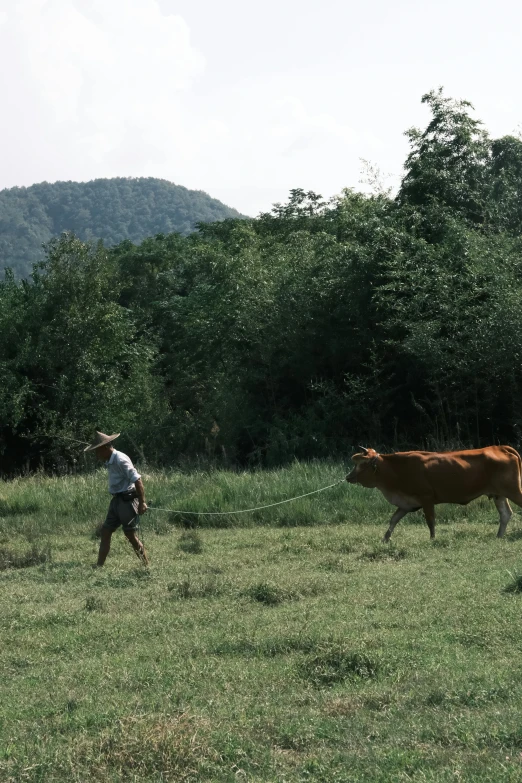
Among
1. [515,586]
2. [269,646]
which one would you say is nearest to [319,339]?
[515,586]

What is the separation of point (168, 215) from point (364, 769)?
6127 inches

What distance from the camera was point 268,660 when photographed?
22.0 feet

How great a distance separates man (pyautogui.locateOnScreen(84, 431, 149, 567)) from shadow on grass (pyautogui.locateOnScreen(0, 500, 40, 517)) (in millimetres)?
5785

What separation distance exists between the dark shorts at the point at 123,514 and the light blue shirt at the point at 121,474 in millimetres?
119

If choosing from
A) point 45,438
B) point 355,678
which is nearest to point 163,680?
point 355,678

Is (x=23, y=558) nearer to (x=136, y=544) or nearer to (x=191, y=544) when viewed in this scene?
(x=136, y=544)

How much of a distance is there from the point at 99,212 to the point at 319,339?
14536cm

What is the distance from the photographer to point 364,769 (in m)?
4.77

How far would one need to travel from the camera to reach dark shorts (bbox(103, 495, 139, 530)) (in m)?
11.2

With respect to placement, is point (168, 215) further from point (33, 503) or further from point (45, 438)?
point (33, 503)

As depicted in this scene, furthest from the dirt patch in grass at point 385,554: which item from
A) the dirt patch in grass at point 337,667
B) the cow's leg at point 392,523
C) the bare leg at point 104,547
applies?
the dirt patch in grass at point 337,667

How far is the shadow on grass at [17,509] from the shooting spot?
16844 mm

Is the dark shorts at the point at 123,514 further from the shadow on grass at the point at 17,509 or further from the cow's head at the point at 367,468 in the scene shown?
the shadow on grass at the point at 17,509

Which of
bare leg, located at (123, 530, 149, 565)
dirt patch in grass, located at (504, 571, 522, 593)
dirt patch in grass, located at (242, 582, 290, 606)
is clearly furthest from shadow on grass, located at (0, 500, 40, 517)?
dirt patch in grass, located at (504, 571, 522, 593)
